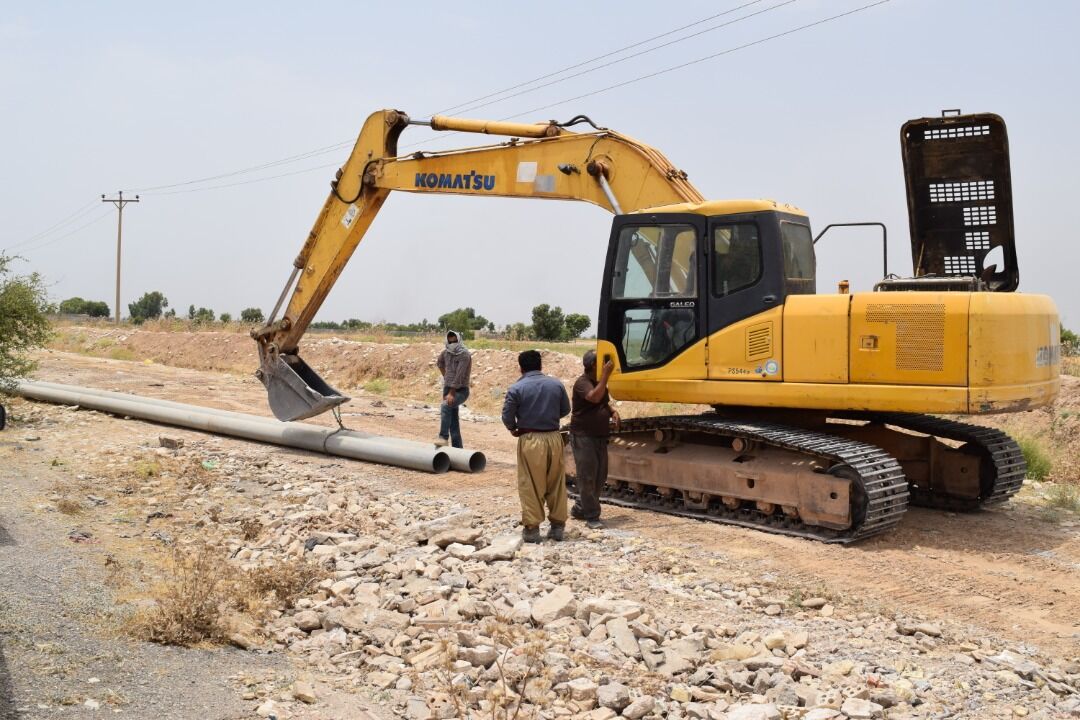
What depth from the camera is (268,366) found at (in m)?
13.8

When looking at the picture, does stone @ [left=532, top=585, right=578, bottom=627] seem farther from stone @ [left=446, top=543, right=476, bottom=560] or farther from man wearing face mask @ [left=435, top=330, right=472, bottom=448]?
man wearing face mask @ [left=435, top=330, right=472, bottom=448]

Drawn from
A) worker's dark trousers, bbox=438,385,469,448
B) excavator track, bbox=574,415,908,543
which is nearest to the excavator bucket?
worker's dark trousers, bbox=438,385,469,448

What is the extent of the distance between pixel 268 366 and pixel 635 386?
20.4 feet

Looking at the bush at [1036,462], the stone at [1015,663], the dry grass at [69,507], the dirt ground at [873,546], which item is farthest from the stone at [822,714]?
the bush at [1036,462]

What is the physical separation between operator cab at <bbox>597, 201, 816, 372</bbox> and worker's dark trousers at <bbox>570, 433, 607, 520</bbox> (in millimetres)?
966

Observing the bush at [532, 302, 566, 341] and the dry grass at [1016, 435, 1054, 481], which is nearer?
the dry grass at [1016, 435, 1054, 481]

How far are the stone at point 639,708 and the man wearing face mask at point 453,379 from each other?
7.84m

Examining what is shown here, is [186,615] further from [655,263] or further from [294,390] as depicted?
[294,390]

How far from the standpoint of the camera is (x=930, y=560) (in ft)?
26.7

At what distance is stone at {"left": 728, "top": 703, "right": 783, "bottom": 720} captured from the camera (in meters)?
5.23

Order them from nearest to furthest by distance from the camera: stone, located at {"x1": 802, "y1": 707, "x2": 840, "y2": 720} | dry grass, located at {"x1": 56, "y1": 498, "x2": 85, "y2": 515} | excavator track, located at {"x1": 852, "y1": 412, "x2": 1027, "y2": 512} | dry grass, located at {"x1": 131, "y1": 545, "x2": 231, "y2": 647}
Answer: stone, located at {"x1": 802, "y1": 707, "x2": 840, "y2": 720} → dry grass, located at {"x1": 131, "y1": 545, "x2": 231, "y2": 647} → excavator track, located at {"x1": 852, "y1": 412, "x2": 1027, "y2": 512} → dry grass, located at {"x1": 56, "y1": 498, "x2": 85, "y2": 515}

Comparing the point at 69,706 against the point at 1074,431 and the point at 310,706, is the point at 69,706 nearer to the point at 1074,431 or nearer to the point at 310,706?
the point at 310,706

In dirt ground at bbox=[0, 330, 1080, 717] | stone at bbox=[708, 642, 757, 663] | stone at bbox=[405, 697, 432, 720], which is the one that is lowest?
stone at bbox=[405, 697, 432, 720]

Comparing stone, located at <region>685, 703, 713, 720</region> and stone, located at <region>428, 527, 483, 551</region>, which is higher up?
stone, located at <region>428, 527, 483, 551</region>
